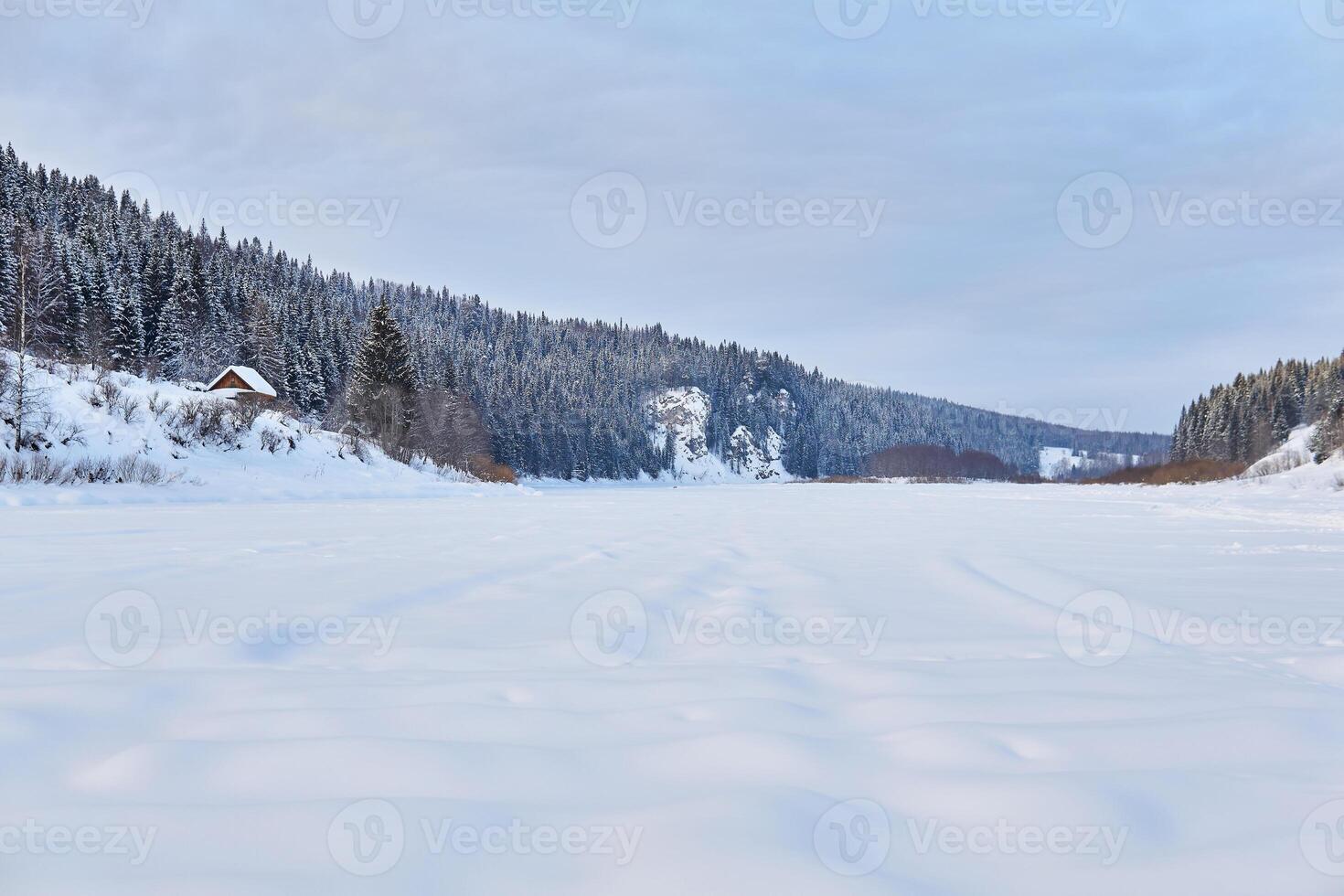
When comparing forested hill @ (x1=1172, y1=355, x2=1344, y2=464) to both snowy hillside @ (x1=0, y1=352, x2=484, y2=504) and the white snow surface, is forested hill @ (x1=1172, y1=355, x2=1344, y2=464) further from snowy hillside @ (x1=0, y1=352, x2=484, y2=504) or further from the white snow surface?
the white snow surface

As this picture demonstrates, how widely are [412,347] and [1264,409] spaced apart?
309ft

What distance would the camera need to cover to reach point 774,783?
175 centimetres

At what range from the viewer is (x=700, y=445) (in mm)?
127188

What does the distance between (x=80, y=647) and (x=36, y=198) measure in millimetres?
87156

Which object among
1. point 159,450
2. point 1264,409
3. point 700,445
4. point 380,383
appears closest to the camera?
point 159,450

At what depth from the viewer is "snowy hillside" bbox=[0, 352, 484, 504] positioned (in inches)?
556

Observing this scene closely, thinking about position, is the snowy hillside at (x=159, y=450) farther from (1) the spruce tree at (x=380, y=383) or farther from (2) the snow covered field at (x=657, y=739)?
(1) the spruce tree at (x=380, y=383)

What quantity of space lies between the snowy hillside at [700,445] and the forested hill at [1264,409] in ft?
224

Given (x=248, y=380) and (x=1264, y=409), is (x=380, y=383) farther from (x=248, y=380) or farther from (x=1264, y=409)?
(x=1264, y=409)

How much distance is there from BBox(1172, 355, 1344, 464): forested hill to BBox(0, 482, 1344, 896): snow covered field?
85870mm

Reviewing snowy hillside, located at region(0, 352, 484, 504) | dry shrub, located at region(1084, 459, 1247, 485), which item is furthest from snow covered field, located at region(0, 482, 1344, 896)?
dry shrub, located at region(1084, 459, 1247, 485)

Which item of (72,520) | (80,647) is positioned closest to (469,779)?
→ (80,647)

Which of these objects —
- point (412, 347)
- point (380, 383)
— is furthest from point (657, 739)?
point (412, 347)

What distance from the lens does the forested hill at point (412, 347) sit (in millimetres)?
45688
